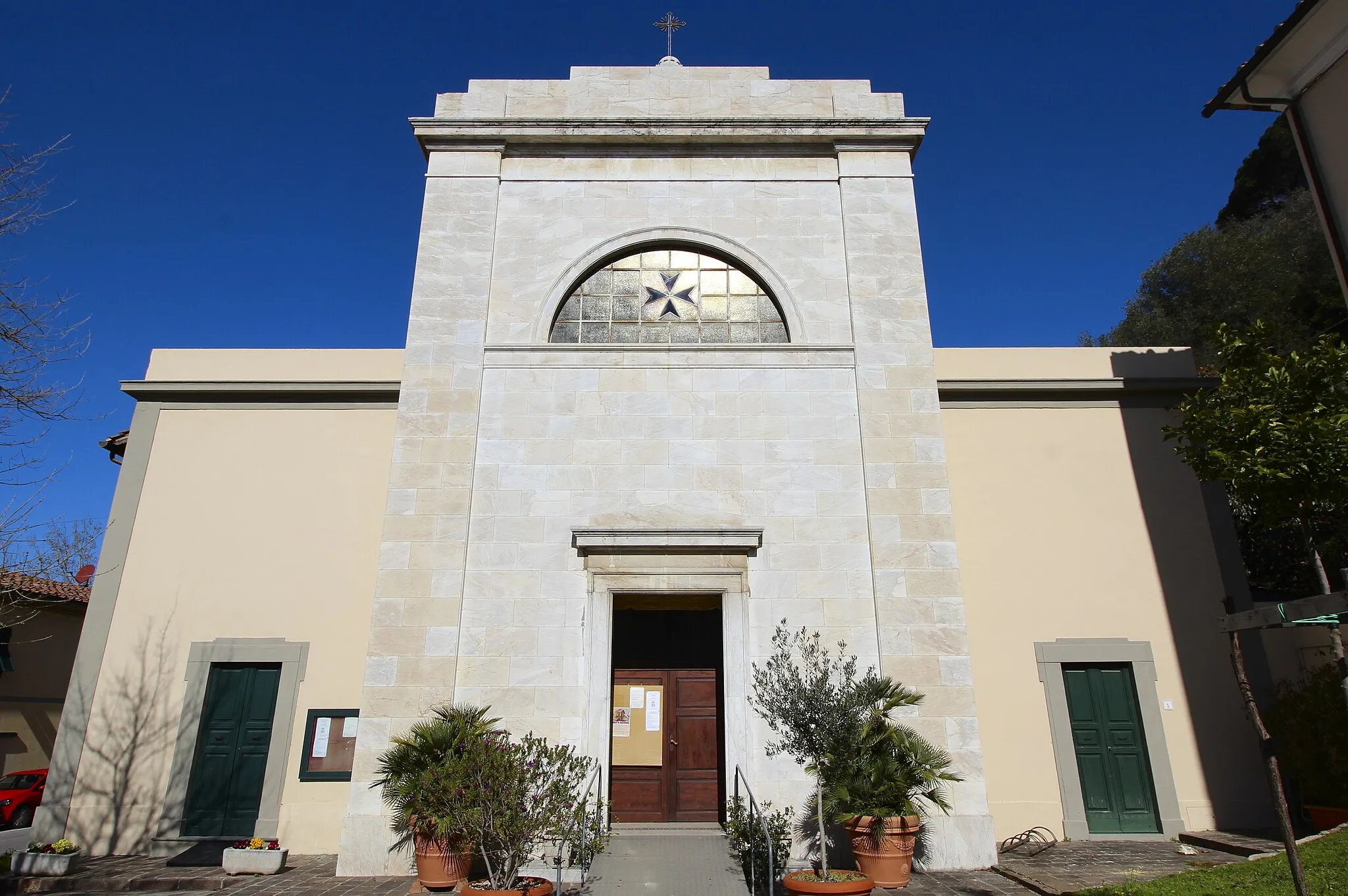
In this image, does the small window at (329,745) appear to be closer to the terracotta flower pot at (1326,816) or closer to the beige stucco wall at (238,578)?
the beige stucco wall at (238,578)

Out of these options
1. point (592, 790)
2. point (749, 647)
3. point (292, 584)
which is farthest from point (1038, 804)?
point (292, 584)

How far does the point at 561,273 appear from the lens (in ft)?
36.7

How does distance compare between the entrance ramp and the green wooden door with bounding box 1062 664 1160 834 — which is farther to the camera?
the green wooden door with bounding box 1062 664 1160 834

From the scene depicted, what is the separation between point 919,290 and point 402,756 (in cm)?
892

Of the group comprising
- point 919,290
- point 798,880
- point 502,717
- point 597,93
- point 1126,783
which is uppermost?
point 597,93

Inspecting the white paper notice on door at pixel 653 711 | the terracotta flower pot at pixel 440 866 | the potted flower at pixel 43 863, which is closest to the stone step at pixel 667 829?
the white paper notice on door at pixel 653 711

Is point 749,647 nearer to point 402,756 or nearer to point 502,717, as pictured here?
point 502,717

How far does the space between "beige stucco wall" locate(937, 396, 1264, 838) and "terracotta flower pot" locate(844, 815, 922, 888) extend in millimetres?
2967

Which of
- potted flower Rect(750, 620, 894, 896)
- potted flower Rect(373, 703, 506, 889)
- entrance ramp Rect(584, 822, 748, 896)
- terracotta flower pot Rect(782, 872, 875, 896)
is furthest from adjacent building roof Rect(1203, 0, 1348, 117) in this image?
potted flower Rect(373, 703, 506, 889)

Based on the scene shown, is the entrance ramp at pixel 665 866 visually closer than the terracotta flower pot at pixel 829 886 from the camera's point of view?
No

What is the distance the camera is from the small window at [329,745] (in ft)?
33.8

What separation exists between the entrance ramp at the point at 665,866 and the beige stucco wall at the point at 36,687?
12.2 m

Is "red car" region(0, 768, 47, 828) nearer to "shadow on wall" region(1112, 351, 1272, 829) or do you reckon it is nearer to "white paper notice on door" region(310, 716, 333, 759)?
"white paper notice on door" region(310, 716, 333, 759)

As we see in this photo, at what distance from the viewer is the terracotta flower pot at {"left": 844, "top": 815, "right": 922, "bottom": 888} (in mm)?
7824
